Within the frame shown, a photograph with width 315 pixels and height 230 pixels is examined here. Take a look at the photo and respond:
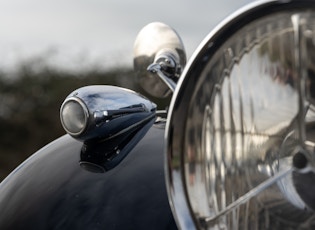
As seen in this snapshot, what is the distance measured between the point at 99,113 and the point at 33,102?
1058 cm

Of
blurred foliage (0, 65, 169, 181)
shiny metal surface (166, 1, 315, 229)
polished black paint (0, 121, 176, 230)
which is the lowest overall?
blurred foliage (0, 65, 169, 181)

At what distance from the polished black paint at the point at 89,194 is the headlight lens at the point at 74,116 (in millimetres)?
92

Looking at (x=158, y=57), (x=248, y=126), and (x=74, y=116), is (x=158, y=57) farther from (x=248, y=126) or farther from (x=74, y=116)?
(x=248, y=126)

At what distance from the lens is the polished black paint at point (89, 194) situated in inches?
63.1

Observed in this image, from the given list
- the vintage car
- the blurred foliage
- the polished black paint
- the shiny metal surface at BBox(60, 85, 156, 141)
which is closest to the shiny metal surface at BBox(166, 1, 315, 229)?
the vintage car

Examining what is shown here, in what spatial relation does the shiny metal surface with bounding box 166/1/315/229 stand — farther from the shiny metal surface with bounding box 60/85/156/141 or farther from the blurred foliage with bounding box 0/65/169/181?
the blurred foliage with bounding box 0/65/169/181

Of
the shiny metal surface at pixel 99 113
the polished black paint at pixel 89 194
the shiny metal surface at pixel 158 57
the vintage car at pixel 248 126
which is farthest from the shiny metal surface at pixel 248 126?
the shiny metal surface at pixel 158 57

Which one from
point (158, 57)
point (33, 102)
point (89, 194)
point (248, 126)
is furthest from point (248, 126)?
point (33, 102)

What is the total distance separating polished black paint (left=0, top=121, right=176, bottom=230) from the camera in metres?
1.60

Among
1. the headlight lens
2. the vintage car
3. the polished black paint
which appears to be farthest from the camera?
the headlight lens

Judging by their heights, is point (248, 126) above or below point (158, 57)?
above

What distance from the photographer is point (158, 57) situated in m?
2.26

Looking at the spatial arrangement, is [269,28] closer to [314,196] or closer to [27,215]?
[314,196]

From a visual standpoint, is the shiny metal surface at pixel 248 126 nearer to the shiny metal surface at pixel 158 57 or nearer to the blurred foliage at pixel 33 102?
the shiny metal surface at pixel 158 57
